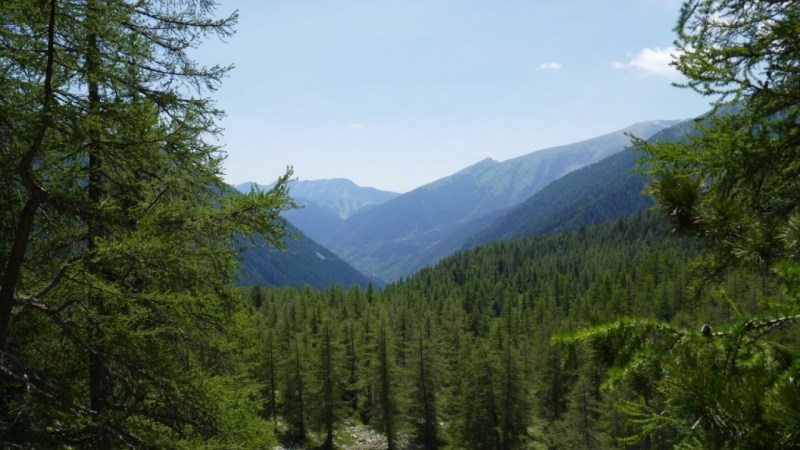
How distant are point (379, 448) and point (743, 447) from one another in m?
47.7

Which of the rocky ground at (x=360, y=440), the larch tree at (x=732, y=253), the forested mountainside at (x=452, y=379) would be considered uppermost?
the larch tree at (x=732, y=253)

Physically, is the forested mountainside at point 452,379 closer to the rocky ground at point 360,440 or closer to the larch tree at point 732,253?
the rocky ground at point 360,440

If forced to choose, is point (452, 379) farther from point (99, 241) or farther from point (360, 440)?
point (99, 241)

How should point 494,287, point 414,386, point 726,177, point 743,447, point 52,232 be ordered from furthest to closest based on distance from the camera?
point 494,287 < point 414,386 < point 52,232 < point 726,177 < point 743,447

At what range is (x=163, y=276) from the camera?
20.8ft

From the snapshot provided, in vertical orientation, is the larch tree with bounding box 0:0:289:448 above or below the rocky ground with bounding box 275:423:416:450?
above

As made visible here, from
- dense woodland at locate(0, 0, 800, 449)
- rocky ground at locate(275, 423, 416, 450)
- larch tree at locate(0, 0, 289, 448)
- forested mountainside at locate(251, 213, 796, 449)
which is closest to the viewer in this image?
dense woodland at locate(0, 0, 800, 449)

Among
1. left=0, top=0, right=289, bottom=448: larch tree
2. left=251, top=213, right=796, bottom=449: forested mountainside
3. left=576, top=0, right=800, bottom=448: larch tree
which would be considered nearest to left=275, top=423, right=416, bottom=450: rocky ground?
left=251, top=213, right=796, bottom=449: forested mountainside

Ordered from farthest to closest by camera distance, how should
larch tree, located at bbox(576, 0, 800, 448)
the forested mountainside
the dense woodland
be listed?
the forested mountainside, the dense woodland, larch tree, located at bbox(576, 0, 800, 448)

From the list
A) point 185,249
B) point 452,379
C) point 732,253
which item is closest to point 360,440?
point 452,379

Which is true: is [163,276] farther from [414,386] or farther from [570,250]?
[570,250]

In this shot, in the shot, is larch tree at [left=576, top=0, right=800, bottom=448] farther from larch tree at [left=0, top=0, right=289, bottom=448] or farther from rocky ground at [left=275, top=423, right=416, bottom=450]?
rocky ground at [left=275, top=423, right=416, bottom=450]

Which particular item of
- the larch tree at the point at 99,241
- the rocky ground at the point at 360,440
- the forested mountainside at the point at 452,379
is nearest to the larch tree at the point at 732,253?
the larch tree at the point at 99,241

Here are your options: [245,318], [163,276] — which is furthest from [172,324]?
[245,318]
